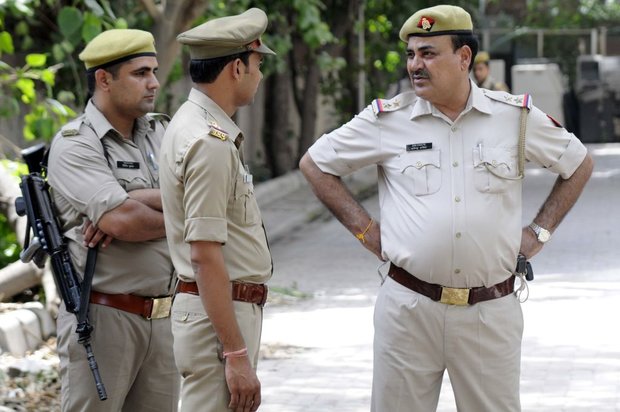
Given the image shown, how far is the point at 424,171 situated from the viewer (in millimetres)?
4406

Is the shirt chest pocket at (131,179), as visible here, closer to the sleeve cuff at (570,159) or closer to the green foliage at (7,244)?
the sleeve cuff at (570,159)

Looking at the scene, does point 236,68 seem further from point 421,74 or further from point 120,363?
point 120,363

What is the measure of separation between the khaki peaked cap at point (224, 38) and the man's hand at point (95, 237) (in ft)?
2.65

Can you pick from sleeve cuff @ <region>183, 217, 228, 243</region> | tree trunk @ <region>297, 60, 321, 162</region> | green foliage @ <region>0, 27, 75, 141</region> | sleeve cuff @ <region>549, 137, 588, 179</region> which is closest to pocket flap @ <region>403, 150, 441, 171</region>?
sleeve cuff @ <region>549, 137, 588, 179</region>

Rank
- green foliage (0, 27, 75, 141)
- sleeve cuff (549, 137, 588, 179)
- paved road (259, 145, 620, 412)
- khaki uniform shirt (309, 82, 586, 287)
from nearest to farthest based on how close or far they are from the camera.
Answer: khaki uniform shirt (309, 82, 586, 287)
sleeve cuff (549, 137, 588, 179)
paved road (259, 145, 620, 412)
green foliage (0, 27, 75, 141)

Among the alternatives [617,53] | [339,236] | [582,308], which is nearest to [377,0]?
[339,236]

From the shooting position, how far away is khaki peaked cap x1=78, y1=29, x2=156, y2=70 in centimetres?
462

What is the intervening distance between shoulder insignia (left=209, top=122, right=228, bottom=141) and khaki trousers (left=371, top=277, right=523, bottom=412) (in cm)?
96

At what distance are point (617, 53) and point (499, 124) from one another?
4719cm

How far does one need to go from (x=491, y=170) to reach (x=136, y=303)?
136 centimetres

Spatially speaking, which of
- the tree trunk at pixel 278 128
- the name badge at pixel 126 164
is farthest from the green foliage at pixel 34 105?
the tree trunk at pixel 278 128

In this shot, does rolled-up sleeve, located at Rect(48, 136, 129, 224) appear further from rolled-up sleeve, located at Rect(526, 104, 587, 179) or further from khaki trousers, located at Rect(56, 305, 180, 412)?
rolled-up sleeve, located at Rect(526, 104, 587, 179)

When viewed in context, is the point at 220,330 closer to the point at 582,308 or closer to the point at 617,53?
the point at 582,308

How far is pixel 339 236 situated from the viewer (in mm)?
14625
